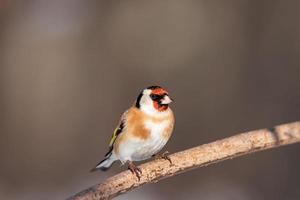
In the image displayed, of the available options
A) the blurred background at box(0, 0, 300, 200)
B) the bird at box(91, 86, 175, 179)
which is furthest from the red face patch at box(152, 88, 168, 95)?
the blurred background at box(0, 0, 300, 200)

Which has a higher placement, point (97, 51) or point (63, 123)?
point (97, 51)

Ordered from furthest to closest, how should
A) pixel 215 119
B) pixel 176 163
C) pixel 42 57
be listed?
pixel 42 57 < pixel 215 119 < pixel 176 163

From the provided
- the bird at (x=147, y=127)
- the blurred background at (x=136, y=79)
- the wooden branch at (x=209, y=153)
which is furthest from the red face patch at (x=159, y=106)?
the blurred background at (x=136, y=79)

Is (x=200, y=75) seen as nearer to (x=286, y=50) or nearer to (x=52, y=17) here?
Result: (x=286, y=50)

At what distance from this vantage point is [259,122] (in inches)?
254

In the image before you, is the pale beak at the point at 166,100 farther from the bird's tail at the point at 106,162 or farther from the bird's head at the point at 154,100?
the bird's tail at the point at 106,162

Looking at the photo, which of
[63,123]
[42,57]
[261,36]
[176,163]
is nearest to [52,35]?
[42,57]

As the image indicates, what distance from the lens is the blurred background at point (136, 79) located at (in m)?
6.27

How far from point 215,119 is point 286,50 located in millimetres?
1109

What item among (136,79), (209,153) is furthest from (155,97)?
(136,79)

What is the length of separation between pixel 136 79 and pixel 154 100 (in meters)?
3.75

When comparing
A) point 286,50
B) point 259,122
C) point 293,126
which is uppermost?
point 286,50

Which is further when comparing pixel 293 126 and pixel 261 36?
pixel 261 36

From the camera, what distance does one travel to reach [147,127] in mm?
3326
